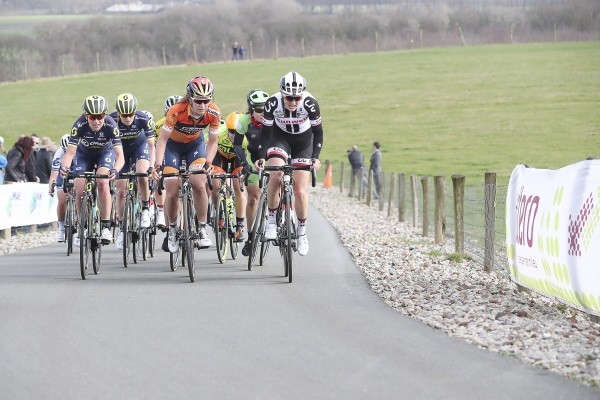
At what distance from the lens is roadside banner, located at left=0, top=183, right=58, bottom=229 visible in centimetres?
2186

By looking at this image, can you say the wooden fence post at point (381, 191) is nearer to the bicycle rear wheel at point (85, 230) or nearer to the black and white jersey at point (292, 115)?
the bicycle rear wheel at point (85, 230)

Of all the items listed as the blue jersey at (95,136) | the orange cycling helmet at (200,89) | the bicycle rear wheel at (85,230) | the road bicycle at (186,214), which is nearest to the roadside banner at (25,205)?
the blue jersey at (95,136)

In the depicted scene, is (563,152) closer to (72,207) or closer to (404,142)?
(404,142)

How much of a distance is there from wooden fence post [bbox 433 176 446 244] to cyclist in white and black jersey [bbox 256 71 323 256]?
17.8 ft

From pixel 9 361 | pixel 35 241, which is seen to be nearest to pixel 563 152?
pixel 35 241

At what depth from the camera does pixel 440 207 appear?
19469 millimetres

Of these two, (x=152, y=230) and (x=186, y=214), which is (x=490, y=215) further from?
(x=152, y=230)

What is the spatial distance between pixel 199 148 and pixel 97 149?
125 cm

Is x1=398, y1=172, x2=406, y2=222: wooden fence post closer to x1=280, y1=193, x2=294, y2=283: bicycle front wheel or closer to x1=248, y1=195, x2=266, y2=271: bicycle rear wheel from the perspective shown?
x1=248, y1=195, x2=266, y2=271: bicycle rear wheel

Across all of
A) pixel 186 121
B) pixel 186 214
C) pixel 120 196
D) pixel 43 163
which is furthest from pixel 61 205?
pixel 43 163

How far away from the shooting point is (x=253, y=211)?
16.6 meters

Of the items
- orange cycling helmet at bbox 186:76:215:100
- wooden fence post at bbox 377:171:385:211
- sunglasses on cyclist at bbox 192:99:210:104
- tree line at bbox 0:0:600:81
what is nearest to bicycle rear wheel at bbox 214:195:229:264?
sunglasses on cyclist at bbox 192:99:210:104

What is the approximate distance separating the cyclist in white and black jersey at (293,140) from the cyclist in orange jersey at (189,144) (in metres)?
0.81

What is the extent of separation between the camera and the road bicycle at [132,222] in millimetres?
15664
